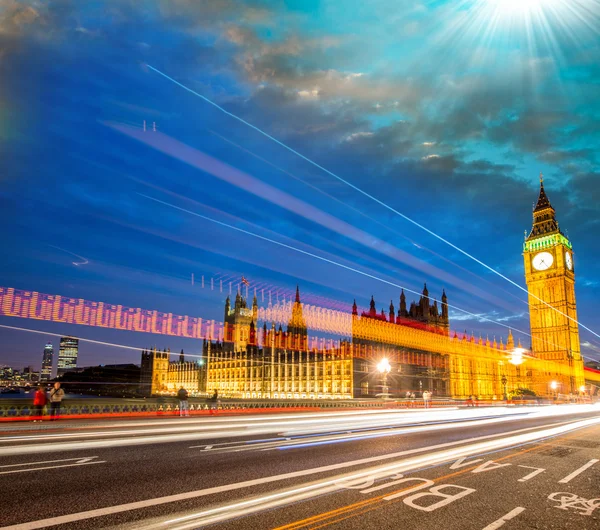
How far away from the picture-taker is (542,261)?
12312 centimetres

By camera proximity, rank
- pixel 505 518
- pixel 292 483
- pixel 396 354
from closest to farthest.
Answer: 1. pixel 505 518
2. pixel 292 483
3. pixel 396 354

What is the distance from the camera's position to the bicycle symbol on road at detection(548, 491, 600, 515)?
7.11m

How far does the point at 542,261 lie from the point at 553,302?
40.0 ft

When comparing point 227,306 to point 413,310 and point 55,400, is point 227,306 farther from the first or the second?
point 55,400

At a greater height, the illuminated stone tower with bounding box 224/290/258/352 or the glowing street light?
the illuminated stone tower with bounding box 224/290/258/352

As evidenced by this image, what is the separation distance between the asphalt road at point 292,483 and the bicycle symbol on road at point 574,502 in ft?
0.06

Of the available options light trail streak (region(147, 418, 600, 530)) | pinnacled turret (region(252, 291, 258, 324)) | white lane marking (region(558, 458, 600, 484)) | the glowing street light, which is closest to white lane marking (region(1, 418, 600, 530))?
light trail streak (region(147, 418, 600, 530))

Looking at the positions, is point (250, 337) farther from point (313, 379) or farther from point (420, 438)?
point (420, 438)

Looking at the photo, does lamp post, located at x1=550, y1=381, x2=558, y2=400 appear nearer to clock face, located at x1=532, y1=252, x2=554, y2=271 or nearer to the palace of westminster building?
the palace of westminster building

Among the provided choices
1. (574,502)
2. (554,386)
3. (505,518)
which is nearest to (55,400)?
(505,518)

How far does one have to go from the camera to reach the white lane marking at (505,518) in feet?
20.1

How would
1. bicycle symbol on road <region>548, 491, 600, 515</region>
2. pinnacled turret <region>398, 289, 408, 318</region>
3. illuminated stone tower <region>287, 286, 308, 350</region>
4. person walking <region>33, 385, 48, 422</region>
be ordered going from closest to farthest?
bicycle symbol on road <region>548, 491, 600, 515</region> < person walking <region>33, 385, 48, 422</region> < pinnacled turret <region>398, 289, 408, 318</region> < illuminated stone tower <region>287, 286, 308, 350</region>

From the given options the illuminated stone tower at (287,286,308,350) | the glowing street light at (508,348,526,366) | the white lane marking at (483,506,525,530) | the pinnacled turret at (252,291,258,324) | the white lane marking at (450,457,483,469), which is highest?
the pinnacled turret at (252,291,258,324)

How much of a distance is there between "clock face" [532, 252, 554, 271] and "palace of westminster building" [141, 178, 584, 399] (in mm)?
279
